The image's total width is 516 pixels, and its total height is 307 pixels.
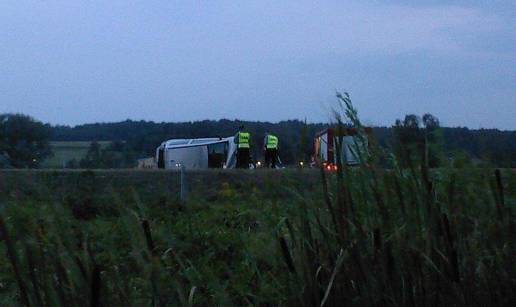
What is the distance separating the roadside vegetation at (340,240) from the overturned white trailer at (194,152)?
33.9 metres

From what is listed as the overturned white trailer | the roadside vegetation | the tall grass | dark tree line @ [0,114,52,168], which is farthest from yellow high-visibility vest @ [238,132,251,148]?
the overturned white trailer

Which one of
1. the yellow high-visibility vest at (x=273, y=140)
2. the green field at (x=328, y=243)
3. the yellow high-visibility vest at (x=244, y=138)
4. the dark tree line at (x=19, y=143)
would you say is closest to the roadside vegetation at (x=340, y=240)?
the green field at (x=328, y=243)

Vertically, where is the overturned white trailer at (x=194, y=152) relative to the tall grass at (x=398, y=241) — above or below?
above

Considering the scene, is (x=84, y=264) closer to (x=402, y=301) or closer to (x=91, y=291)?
(x=91, y=291)

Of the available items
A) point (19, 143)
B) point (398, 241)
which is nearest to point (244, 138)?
point (19, 143)

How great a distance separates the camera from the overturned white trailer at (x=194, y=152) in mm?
40781

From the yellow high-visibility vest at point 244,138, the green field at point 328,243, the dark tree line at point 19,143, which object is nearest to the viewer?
the green field at point 328,243

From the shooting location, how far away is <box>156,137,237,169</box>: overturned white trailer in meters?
40.8

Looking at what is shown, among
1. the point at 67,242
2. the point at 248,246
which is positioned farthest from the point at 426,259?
the point at 67,242

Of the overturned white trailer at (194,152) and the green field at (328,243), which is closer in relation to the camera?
the green field at (328,243)

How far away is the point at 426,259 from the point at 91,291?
64.9 inches

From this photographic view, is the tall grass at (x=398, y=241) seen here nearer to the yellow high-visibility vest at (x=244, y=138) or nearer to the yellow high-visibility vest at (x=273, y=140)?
the yellow high-visibility vest at (x=273, y=140)

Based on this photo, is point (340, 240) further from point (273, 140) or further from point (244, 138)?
point (244, 138)

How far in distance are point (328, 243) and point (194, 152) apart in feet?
129
